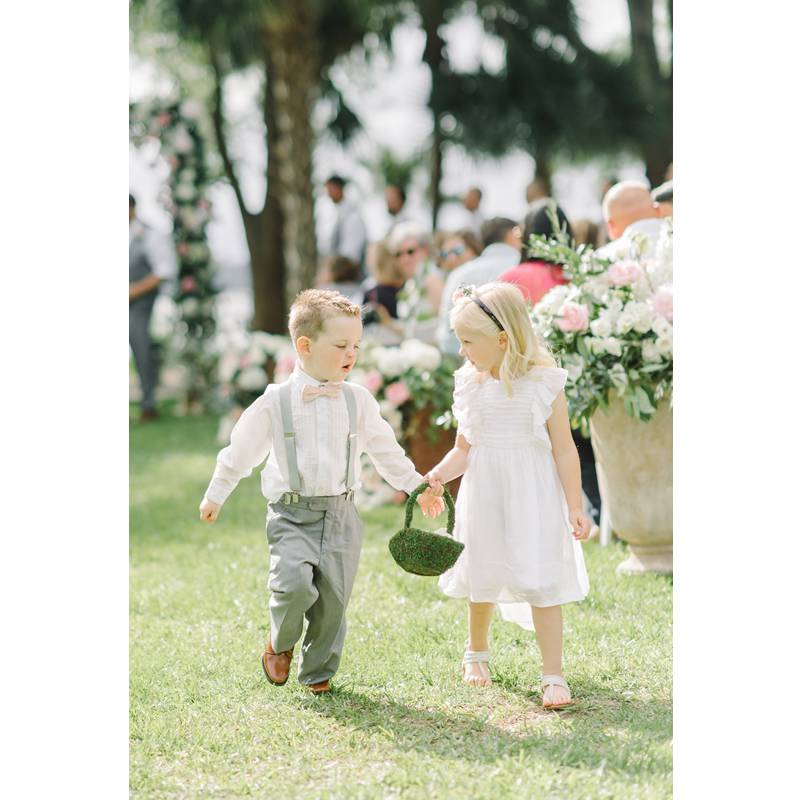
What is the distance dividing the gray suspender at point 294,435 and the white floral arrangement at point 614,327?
5.10 ft

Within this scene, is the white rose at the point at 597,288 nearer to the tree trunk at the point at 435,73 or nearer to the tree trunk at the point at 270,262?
the tree trunk at the point at 270,262

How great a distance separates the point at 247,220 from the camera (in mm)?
19188

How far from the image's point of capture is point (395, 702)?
3529 millimetres

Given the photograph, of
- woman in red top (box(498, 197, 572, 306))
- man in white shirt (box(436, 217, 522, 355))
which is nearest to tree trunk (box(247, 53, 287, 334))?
man in white shirt (box(436, 217, 522, 355))

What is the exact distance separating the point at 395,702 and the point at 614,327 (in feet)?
7.05

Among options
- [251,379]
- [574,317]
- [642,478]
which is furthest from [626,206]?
[251,379]

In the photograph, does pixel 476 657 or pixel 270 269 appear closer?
pixel 476 657

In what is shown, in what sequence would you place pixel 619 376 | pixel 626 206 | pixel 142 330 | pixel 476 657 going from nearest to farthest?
1. pixel 476 657
2. pixel 619 376
3. pixel 626 206
4. pixel 142 330

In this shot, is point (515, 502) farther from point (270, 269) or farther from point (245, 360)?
→ point (270, 269)

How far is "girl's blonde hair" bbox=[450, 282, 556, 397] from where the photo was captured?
3.52 meters

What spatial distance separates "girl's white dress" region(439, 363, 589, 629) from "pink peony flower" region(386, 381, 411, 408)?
10.3 feet
